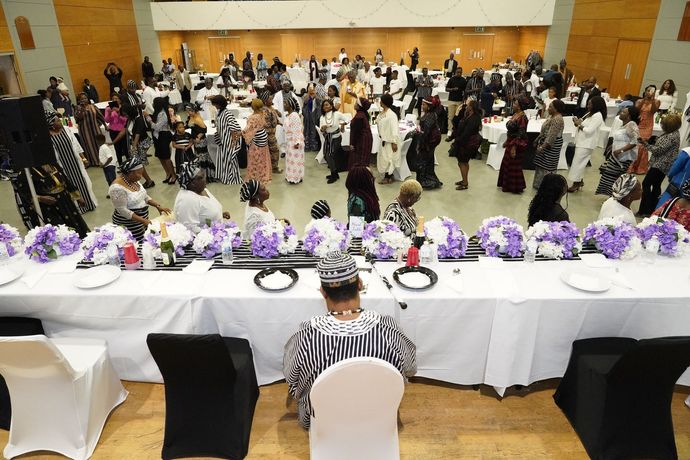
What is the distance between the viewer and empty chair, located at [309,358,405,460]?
1949mm

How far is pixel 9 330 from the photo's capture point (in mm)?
2904

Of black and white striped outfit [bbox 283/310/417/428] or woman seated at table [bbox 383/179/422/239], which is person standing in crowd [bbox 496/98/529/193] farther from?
black and white striped outfit [bbox 283/310/417/428]

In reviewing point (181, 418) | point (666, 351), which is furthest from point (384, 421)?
point (666, 351)

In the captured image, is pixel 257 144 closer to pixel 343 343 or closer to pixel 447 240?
pixel 447 240

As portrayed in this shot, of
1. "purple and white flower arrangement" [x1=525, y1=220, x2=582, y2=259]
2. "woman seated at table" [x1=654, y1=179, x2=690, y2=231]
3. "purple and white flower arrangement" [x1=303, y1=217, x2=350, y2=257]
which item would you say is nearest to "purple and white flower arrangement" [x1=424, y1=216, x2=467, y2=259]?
"purple and white flower arrangement" [x1=525, y1=220, x2=582, y2=259]

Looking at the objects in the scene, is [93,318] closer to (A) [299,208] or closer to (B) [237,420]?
(B) [237,420]

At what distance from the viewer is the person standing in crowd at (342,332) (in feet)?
7.14

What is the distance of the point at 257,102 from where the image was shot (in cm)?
711

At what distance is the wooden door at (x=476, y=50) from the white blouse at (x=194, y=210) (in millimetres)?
18327

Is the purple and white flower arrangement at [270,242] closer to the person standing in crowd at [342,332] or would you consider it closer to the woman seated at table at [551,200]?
the person standing in crowd at [342,332]

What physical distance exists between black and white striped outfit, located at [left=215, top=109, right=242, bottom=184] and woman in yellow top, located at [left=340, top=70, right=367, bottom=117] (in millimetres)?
3614

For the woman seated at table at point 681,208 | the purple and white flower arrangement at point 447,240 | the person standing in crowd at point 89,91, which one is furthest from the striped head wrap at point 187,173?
the person standing in crowd at point 89,91

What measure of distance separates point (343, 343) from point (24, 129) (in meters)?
3.95

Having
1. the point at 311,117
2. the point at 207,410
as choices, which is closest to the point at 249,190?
the point at 207,410
